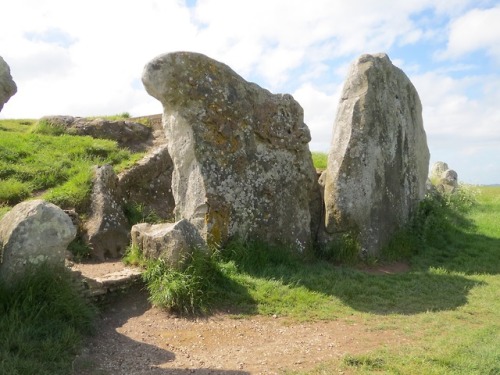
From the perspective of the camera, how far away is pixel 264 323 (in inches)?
307

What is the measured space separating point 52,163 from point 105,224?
324 centimetres

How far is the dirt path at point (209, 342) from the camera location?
627 centimetres

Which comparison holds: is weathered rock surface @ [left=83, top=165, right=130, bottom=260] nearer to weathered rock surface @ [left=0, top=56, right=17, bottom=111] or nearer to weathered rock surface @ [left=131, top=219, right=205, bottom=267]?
weathered rock surface @ [left=131, top=219, right=205, bottom=267]

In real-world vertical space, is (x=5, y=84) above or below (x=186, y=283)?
above

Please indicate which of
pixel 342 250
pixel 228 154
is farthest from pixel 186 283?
pixel 342 250

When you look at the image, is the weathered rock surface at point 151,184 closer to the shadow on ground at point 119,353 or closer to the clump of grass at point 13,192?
the clump of grass at point 13,192

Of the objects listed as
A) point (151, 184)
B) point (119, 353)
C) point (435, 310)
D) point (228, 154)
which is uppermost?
point (228, 154)

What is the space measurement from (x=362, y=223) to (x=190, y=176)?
350 cm

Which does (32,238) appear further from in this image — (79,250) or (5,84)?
(79,250)

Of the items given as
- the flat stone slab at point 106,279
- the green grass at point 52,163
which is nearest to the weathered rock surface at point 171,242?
the flat stone slab at point 106,279

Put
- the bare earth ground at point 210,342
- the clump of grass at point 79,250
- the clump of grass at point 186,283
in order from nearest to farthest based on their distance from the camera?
the bare earth ground at point 210,342 → the clump of grass at point 186,283 → the clump of grass at point 79,250

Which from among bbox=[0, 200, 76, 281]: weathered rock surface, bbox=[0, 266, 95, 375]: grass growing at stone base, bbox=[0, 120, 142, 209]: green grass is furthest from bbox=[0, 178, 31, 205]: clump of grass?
bbox=[0, 266, 95, 375]: grass growing at stone base

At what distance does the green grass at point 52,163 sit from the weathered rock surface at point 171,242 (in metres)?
2.93

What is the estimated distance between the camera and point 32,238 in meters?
6.92
